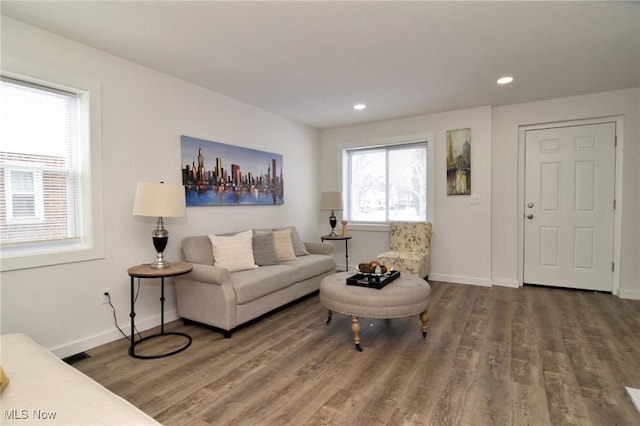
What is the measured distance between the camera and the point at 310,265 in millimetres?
3770

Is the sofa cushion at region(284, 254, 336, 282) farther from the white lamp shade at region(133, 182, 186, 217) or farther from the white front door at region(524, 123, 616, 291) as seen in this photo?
the white front door at region(524, 123, 616, 291)

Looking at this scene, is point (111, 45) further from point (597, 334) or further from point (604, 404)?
point (597, 334)

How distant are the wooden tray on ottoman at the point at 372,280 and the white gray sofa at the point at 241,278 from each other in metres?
0.83

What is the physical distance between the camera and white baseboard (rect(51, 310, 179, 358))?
2428 mm

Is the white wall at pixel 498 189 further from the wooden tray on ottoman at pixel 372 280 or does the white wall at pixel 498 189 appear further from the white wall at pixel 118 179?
the white wall at pixel 118 179

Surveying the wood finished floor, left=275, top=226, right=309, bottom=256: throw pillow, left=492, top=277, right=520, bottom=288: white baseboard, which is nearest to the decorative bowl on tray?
the wood finished floor

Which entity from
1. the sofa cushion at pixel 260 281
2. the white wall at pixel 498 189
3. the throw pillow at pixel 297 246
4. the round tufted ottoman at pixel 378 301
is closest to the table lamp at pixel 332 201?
the throw pillow at pixel 297 246

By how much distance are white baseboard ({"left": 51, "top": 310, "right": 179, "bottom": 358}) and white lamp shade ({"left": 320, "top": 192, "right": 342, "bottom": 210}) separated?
2631mm

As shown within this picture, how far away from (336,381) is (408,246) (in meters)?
2.87

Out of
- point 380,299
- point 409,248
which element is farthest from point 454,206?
point 380,299

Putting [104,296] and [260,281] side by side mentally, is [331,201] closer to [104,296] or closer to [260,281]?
[260,281]

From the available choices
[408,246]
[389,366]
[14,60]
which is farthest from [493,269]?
[14,60]

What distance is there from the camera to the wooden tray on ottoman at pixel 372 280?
2668 millimetres

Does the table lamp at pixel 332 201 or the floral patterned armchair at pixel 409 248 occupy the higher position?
the table lamp at pixel 332 201
